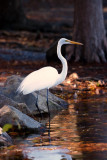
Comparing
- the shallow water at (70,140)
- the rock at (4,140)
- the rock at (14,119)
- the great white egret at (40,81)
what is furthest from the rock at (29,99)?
the rock at (4,140)

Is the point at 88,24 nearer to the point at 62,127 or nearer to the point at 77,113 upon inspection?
the point at 77,113

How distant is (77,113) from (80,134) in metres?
1.87

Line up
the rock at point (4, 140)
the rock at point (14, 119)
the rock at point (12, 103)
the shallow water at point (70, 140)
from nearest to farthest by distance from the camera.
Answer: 1. the shallow water at point (70, 140)
2. the rock at point (4, 140)
3. the rock at point (14, 119)
4. the rock at point (12, 103)

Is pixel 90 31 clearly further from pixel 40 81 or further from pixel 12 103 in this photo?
pixel 12 103

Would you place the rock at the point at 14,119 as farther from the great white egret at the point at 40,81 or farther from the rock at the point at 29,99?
the rock at the point at 29,99

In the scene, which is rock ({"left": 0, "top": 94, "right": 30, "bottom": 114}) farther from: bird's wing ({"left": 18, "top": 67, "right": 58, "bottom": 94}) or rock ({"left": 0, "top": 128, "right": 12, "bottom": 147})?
rock ({"left": 0, "top": 128, "right": 12, "bottom": 147})

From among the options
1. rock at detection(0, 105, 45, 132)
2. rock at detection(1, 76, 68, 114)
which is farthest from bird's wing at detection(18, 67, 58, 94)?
rock at detection(0, 105, 45, 132)

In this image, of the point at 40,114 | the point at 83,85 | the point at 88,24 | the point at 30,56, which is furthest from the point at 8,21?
the point at 40,114

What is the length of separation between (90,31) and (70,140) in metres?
9.60

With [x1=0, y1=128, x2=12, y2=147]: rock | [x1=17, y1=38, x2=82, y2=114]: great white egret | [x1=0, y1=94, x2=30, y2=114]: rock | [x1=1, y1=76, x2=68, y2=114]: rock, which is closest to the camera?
[x1=0, y1=128, x2=12, y2=147]: rock

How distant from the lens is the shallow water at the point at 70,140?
23.0 feet

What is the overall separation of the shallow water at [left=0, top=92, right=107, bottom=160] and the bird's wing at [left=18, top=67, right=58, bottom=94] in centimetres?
73

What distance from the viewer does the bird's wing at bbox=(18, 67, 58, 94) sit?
9.88 m

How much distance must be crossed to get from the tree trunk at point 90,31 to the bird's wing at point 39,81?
6883mm
